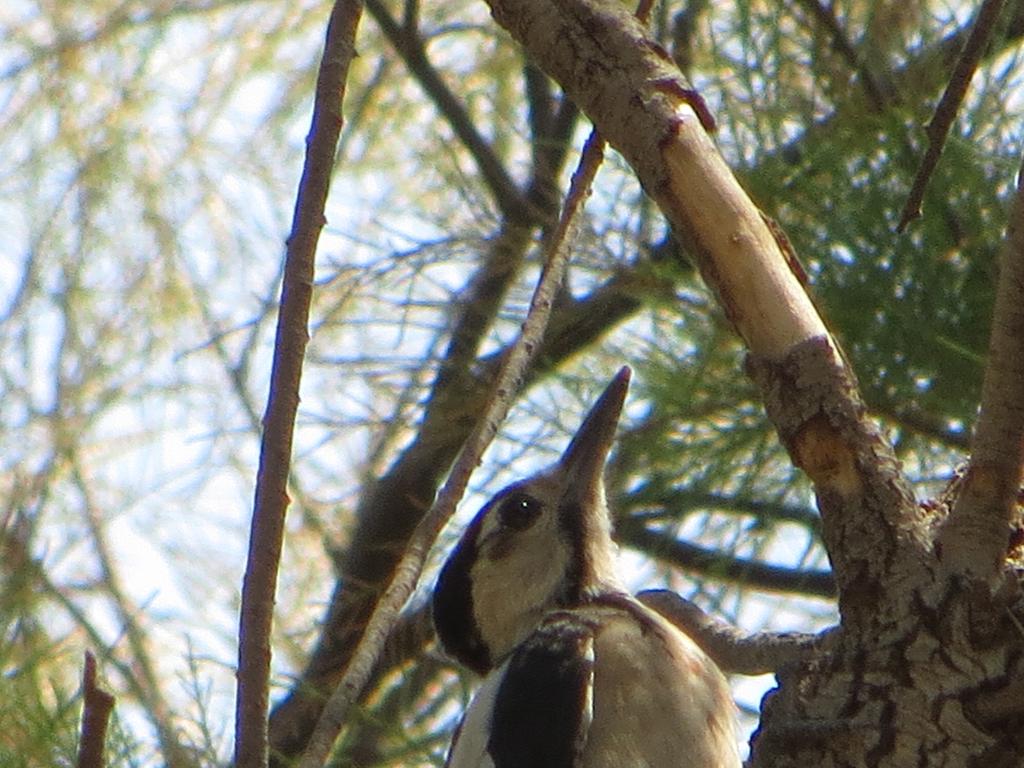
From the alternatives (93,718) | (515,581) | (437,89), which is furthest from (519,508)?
(93,718)

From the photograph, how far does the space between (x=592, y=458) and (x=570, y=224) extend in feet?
2.82

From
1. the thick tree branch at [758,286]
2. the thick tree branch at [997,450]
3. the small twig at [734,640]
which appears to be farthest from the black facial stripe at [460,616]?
the thick tree branch at [997,450]

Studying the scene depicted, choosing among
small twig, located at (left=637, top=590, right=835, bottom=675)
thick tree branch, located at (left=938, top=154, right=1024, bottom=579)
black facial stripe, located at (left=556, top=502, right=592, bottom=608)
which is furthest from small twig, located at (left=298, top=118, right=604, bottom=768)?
black facial stripe, located at (left=556, top=502, right=592, bottom=608)

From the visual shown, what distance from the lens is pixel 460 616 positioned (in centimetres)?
283

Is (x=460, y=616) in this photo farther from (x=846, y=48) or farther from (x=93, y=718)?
(x=93, y=718)

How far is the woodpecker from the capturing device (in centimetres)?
228

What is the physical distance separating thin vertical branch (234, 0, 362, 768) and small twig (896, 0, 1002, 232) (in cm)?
61

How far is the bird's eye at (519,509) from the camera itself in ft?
9.48

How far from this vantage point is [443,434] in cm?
334

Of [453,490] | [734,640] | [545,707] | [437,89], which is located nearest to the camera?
[453,490]

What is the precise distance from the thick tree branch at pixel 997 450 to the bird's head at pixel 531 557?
1.22m

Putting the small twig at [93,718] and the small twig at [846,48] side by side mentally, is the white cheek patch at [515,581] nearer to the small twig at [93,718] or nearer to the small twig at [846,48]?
the small twig at [846,48]

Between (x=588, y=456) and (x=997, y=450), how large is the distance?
138 centimetres

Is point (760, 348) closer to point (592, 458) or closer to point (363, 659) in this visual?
point (363, 659)
